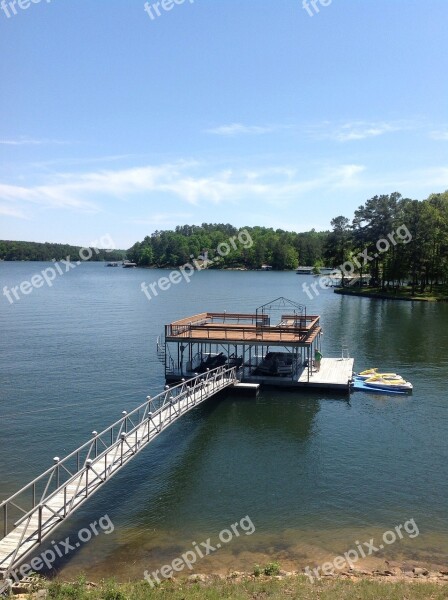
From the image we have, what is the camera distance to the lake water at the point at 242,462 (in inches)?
688

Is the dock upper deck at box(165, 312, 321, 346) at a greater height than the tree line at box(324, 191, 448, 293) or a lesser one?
lesser

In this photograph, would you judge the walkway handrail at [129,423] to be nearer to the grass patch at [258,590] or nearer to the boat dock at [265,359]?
the boat dock at [265,359]

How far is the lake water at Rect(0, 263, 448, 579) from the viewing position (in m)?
17.5

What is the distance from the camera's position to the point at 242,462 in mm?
24031

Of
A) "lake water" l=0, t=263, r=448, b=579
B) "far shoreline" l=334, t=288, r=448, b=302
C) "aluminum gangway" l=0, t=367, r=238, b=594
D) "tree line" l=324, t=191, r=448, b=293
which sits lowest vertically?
"lake water" l=0, t=263, r=448, b=579

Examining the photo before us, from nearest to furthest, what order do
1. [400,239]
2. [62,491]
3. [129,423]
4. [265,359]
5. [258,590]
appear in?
[258,590]
[62,491]
[129,423]
[265,359]
[400,239]

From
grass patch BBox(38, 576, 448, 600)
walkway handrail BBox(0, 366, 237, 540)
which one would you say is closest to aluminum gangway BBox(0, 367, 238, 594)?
walkway handrail BBox(0, 366, 237, 540)

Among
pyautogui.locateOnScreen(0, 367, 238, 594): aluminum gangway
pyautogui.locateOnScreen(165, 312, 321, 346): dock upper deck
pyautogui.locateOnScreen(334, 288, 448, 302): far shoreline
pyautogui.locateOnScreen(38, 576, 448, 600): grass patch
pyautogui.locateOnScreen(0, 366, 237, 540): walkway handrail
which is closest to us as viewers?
pyautogui.locateOnScreen(38, 576, 448, 600): grass patch

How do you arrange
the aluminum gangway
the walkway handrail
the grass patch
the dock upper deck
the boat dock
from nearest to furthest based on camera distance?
1. the grass patch
2. the aluminum gangway
3. the walkway handrail
4. the boat dock
5. the dock upper deck

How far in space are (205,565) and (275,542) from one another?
255 centimetres

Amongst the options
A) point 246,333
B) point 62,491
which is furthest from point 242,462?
point 246,333

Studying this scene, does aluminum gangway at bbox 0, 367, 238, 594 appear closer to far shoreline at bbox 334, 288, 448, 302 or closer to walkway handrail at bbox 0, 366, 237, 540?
walkway handrail at bbox 0, 366, 237, 540

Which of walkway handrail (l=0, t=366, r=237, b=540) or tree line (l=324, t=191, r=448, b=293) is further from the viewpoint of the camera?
tree line (l=324, t=191, r=448, b=293)

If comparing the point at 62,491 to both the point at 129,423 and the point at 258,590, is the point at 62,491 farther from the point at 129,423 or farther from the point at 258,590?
the point at 129,423
